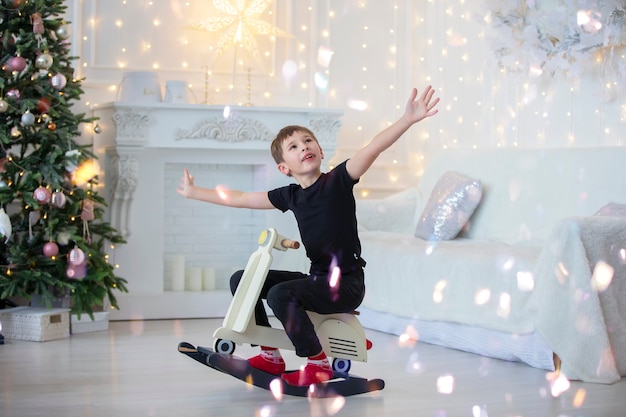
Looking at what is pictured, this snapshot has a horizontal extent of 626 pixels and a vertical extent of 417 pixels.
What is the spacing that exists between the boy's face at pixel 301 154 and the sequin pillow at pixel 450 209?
61.2 inches

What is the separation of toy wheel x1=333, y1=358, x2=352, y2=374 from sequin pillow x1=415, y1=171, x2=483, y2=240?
1539mm

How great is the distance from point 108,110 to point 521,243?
222 cm

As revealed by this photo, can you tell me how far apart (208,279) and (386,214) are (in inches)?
41.5

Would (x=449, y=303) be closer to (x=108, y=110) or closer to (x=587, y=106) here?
(x=587, y=106)

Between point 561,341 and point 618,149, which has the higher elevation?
point 618,149

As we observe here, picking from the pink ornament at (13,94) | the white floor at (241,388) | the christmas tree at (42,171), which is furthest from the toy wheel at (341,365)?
the pink ornament at (13,94)

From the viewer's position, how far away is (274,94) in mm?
5031

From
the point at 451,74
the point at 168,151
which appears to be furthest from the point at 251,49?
the point at 451,74

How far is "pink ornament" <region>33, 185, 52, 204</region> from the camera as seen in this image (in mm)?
3715

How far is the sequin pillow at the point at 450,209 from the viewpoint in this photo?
420cm

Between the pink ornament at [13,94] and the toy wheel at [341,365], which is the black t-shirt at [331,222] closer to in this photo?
the toy wheel at [341,365]

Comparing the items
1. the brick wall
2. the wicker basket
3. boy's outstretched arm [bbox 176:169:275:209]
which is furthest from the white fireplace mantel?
boy's outstretched arm [bbox 176:169:275:209]

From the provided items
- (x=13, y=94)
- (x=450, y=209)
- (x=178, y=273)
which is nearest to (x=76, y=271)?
(x=13, y=94)

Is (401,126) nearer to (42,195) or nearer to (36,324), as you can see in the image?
(42,195)
